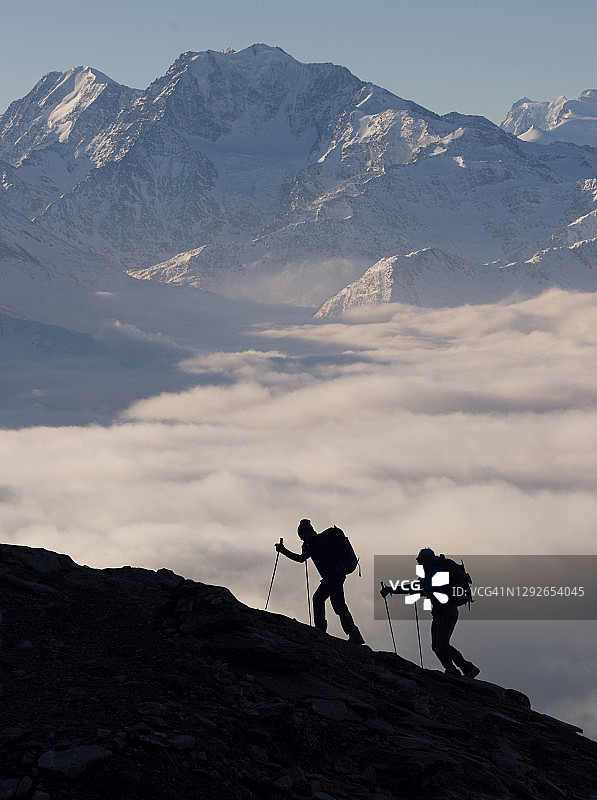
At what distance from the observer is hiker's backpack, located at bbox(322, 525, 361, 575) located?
1825 cm

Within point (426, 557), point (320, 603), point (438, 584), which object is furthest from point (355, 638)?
point (426, 557)

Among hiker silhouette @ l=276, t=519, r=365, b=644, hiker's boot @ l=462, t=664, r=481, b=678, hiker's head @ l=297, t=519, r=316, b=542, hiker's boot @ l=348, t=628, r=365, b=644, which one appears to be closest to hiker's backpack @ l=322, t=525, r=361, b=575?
hiker silhouette @ l=276, t=519, r=365, b=644

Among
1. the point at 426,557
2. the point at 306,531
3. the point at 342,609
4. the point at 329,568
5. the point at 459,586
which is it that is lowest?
the point at 342,609

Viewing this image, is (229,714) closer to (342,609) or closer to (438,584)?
(438,584)

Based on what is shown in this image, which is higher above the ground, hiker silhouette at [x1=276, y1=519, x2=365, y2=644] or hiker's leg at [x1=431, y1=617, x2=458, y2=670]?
hiker silhouette at [x1=276, y1=519, x2=365, y2=644]

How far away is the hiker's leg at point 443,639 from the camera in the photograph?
1750 centimetres

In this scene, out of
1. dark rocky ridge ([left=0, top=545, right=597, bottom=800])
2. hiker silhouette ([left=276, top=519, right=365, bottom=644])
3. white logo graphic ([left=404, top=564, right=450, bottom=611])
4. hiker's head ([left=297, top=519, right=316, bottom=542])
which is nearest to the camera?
dark rocky ridge ([left=0, top=545, right=597, bottom=800])

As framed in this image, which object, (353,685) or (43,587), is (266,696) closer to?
(353,685)

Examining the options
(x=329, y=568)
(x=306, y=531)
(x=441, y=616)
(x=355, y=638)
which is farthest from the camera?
(x=306, y=531)

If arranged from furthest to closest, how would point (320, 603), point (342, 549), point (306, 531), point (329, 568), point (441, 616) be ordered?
point (306, 531) → point (320, 603) → point (342, 549) → point (329, 568) → point (441, 616)

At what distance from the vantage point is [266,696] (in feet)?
40.9

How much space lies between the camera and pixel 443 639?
17531mm

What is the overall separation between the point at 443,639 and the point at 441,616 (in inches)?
17.9

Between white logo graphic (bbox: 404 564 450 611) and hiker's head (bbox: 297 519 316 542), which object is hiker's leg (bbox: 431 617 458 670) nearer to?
white logo graphic (bbox: 404 564 450 611)
